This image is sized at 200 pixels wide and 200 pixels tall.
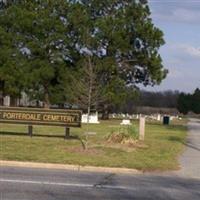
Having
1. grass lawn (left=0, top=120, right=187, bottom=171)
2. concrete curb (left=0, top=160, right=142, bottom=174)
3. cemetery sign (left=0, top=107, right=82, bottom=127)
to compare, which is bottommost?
concrete curb (left=0, top=160, right=142, bottom=174)

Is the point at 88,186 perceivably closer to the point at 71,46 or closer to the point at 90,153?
the point at 90,153

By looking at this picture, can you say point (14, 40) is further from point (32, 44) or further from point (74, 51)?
point (74, 51)

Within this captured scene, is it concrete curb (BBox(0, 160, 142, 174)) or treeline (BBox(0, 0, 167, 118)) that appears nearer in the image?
concrete curb (BBox(0, 160, 142, 174))

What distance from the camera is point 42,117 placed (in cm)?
2633

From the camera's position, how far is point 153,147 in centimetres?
2494

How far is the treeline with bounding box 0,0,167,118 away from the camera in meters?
60.2

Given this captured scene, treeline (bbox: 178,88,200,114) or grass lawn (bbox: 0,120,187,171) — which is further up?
treeline (bbox: 178,88,200,114)

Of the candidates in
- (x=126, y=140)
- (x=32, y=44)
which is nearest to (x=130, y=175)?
(x=126, y=140)

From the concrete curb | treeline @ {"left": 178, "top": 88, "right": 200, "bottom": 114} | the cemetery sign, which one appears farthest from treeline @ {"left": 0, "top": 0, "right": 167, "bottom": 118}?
treeline @ {"left": 178, "top": 88, "right": 200, "bottom": 114}

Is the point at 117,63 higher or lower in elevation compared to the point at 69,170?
higher

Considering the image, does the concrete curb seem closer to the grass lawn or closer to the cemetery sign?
the grass lawn

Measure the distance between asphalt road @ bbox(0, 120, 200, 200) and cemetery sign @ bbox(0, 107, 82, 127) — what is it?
8934mm

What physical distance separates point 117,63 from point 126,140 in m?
40.6

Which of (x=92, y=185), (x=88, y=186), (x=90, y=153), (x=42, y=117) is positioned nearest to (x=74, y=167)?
(x=90, y=153)
